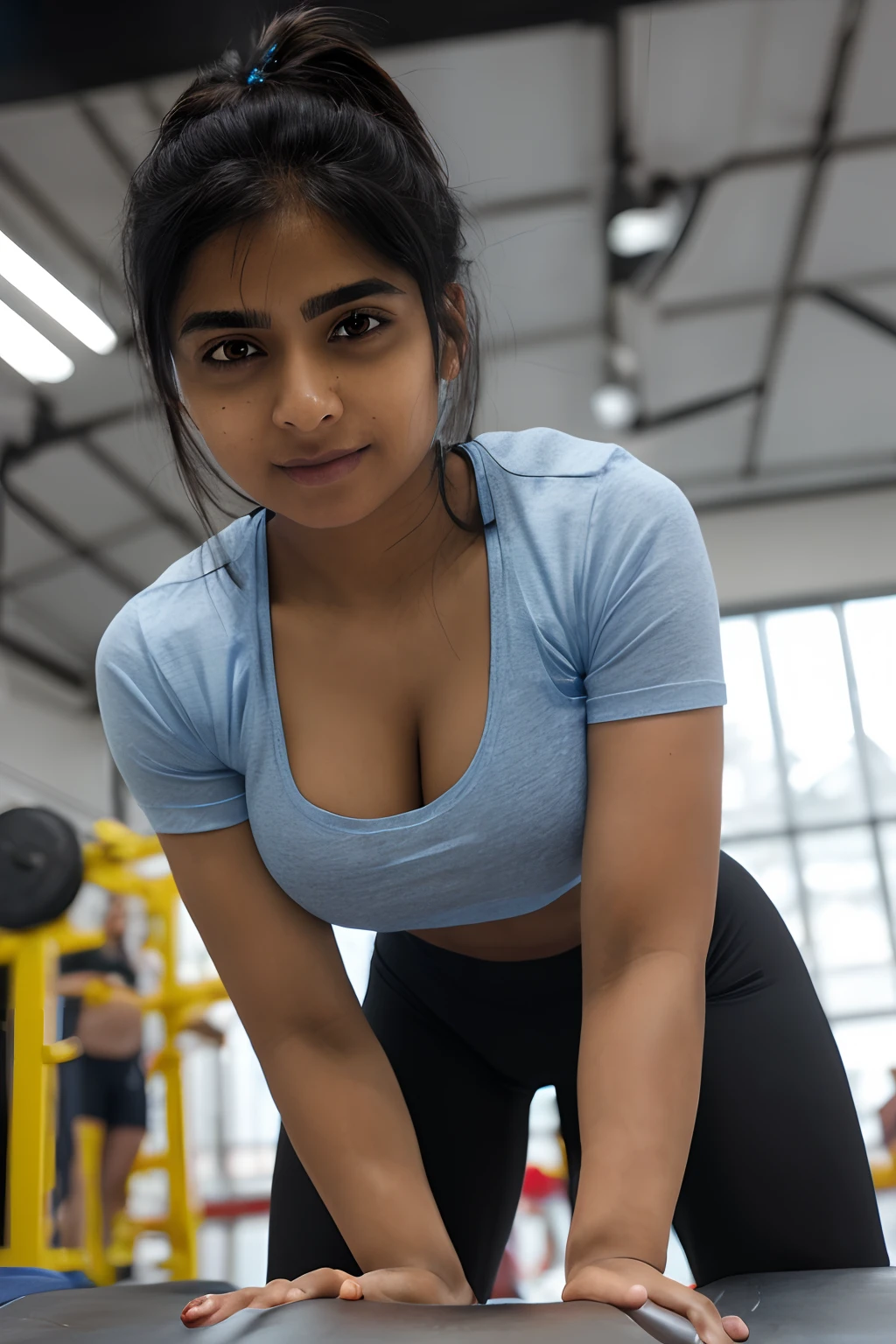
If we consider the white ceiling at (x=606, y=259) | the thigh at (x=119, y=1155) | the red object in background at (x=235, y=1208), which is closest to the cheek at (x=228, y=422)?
the white ceiling at (x=606, y=259)

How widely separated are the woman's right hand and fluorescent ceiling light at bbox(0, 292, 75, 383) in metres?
4.43

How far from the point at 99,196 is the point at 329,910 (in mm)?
3876

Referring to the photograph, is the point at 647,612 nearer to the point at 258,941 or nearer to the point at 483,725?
the point at 483,725

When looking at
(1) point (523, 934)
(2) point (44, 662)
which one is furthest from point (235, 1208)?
(1) point (523, 934)

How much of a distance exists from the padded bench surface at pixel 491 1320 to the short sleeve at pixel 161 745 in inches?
11.4

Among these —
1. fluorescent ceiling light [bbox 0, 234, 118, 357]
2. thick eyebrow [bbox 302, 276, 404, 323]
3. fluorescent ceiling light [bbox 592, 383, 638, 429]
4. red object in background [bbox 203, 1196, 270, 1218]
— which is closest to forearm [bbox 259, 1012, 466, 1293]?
thick eyebrow [bbox 302, 276, 404, 323]

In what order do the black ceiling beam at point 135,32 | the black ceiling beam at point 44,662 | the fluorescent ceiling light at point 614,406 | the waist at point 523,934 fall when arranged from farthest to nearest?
1. the black ceiling beam at point 44,662
2. the fluorescent ceiling light at point 614,406
3. the black ceiling beam at point 135,32
4. the waist at point 523,934

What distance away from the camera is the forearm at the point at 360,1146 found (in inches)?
28.5

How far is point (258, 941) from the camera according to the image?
2.46 ft

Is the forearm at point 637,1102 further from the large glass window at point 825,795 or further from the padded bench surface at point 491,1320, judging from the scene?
the large glass window at point 825,795

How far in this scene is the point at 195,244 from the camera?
649 mm

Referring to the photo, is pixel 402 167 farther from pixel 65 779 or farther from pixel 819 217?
pixel 65 779

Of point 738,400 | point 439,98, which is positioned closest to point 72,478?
point 439,98

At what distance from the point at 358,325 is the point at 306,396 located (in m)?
0.06
